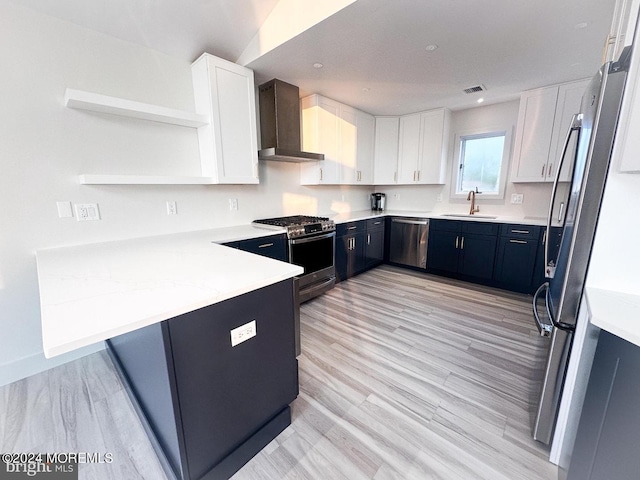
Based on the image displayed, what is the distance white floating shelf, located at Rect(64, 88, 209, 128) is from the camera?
1.76m

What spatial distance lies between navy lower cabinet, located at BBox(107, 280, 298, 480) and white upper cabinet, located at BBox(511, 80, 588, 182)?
338 centimetres

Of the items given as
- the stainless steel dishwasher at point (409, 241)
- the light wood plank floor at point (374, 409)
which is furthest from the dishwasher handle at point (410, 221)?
the light wood plank floor at point (374, 409)

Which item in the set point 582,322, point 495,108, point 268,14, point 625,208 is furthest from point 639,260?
point 495,108

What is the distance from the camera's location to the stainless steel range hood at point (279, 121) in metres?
2.80

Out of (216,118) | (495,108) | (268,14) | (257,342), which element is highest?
(268,14)

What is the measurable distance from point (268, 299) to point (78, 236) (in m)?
1.77

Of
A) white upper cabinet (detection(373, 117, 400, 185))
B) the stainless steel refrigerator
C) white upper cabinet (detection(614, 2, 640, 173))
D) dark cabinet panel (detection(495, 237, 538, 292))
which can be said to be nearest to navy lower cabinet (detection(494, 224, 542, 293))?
dark cabinet panel (detection(495, 237, 538, 292))

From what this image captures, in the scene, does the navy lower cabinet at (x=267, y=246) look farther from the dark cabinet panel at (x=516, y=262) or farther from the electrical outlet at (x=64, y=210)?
the dark cabinet panel at (x=516, y=262)

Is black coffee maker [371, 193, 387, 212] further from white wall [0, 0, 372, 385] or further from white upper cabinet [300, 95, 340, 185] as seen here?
white wall [0, 0, 372, 385]

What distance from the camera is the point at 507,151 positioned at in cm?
355

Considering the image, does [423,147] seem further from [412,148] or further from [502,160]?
[502,160]

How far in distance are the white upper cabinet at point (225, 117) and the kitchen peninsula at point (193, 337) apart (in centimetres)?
124

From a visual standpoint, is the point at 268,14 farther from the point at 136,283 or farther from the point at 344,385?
the point at 344,385

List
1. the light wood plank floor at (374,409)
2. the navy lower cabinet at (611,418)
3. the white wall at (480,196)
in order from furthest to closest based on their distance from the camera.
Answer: the white wall at (480,196), the light wood plank floor at (374,409), the navy lower cabinet at (611,418)
